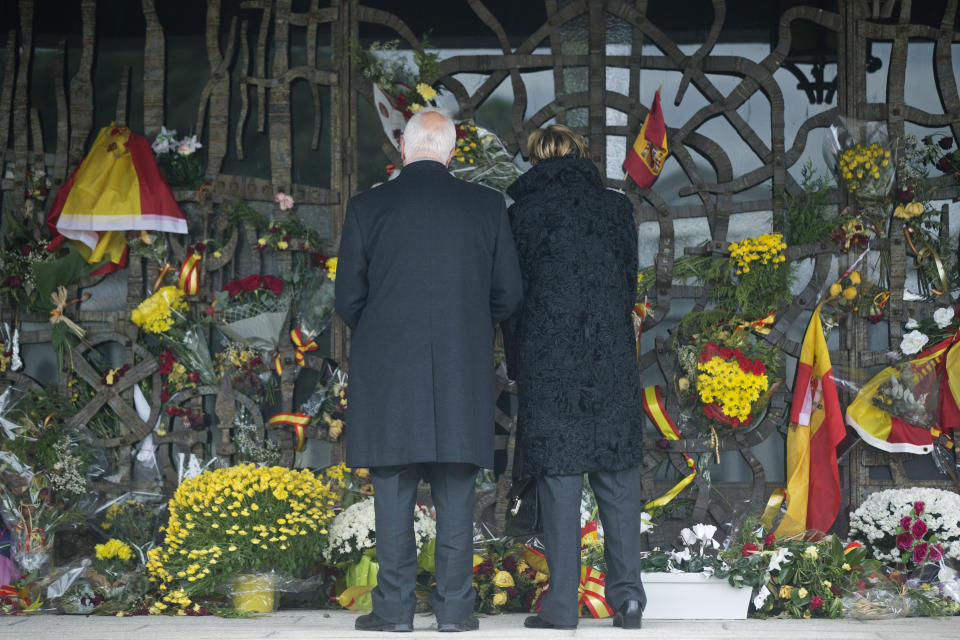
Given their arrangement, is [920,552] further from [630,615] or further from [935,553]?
[630,615]

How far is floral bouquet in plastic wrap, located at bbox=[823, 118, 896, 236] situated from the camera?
4848mm

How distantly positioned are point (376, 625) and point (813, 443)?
2294 mm

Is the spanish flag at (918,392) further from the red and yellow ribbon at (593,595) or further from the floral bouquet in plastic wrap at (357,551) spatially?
the floral bouquet in plastic wrap at (357,551)

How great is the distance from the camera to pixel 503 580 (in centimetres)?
396

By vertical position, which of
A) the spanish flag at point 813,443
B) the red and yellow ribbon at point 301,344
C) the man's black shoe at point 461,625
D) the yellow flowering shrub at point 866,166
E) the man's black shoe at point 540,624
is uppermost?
the yellow flowering shrub at point 866,166

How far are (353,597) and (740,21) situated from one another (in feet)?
10.8

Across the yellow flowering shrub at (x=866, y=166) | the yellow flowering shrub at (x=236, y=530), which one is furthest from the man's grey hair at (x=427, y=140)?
the yellow flowering shrub at (x=866, y=166)

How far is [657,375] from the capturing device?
16.6ft

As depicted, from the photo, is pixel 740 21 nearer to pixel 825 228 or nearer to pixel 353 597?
pixel 825 228

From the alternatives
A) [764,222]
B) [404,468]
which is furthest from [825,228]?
[404,468]

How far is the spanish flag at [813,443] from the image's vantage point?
4.71 metres

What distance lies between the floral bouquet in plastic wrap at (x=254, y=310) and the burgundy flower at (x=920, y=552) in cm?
296

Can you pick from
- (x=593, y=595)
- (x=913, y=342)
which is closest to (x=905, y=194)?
(x=913, y=342)

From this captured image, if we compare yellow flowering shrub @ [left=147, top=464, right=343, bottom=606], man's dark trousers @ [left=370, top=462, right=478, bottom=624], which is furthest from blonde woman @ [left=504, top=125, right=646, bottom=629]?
yellow flowering shrub @ [left=147, top=464, right=343, bottom=606]
